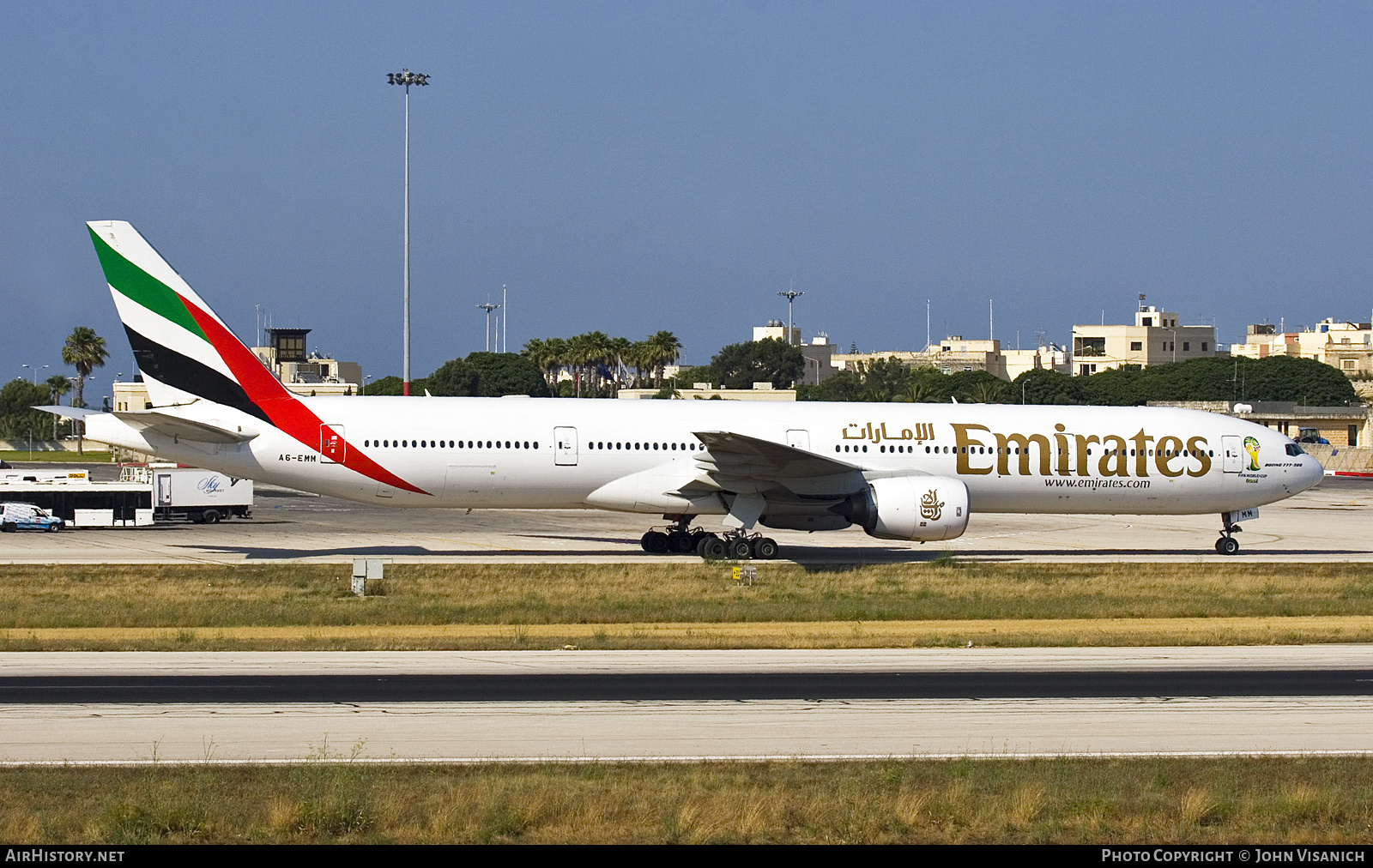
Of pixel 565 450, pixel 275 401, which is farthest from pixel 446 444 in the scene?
pixel 275 401

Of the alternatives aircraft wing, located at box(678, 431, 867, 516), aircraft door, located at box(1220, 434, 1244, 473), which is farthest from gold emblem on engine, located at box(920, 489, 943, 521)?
aircraft door, located at box(1220, 434, 1244, 473)

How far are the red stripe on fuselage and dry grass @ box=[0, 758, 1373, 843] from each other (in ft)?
65.5

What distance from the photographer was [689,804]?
11570 millimetres

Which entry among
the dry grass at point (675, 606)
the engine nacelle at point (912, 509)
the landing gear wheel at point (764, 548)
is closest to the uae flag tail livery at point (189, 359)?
the dry grass at point (675, 606)

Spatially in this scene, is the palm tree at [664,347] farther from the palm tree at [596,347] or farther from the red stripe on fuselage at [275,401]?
the red stripe on fuselage at [275,401]

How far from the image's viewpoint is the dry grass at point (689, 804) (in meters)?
11.0

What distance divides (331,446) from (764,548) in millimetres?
10247

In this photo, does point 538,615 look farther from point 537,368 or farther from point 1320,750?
point 537,368

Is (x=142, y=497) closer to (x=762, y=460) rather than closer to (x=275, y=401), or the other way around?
(x=275, y=401)

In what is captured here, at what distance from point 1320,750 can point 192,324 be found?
85.2 feet

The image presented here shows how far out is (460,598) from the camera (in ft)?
85.2

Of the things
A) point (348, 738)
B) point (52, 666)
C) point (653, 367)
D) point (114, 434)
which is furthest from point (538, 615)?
point (653, 367)

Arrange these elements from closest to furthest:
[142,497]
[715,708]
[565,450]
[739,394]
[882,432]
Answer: [715,708] → [565,450] → [882,432] → [142,497] → [739,394]
